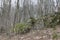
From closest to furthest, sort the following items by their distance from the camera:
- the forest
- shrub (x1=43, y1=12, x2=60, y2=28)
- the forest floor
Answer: the forest floor → the forest → shrub (x1=43, y1=12, x2=60, y2=28)

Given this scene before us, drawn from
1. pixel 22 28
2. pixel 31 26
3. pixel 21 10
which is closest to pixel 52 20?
pixel 31 26

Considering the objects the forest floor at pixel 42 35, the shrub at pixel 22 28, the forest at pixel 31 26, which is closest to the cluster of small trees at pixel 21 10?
the forest at pixel 31 26

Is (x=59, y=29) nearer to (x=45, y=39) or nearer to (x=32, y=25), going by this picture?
(x=45, y=39)

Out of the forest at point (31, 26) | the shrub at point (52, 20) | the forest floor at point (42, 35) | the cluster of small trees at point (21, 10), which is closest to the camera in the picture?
the forest floor at point (42, 35)

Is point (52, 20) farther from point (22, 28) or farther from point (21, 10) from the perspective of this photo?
point (21, 10)

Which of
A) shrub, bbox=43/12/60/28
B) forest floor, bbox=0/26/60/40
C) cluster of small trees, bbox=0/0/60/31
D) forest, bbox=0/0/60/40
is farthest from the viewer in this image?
cluster of small trees, bbox=0/0/60/31

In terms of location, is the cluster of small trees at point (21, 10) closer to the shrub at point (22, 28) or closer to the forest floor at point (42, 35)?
the shrub at point (22, 28)

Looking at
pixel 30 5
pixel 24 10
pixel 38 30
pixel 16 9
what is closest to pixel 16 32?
pixel 38 30

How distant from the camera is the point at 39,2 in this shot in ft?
39.1

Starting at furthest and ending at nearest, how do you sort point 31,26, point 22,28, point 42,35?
point 31,26, point 22,28, point 42,35

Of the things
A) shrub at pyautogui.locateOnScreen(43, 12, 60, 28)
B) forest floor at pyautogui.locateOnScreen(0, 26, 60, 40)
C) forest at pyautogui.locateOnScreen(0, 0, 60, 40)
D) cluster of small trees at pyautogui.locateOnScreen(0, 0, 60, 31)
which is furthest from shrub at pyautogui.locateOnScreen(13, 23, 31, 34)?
cluster of small trees at pyautogui.locateOnScreen(0, 0, 60, 31)

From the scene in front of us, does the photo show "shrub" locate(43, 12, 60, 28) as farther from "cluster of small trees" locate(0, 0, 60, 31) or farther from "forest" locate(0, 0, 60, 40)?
"cluster of small trees" locate(0, 0, 60, 31)

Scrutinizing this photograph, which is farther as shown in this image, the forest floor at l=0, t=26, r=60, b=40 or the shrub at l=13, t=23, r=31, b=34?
the shrub at l=13, t=23, r=31, b=34

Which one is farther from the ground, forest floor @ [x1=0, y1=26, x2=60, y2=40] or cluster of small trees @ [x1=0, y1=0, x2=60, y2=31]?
cluster of small trees @ [x1=0, y1=0, x2=60, y2=31]
